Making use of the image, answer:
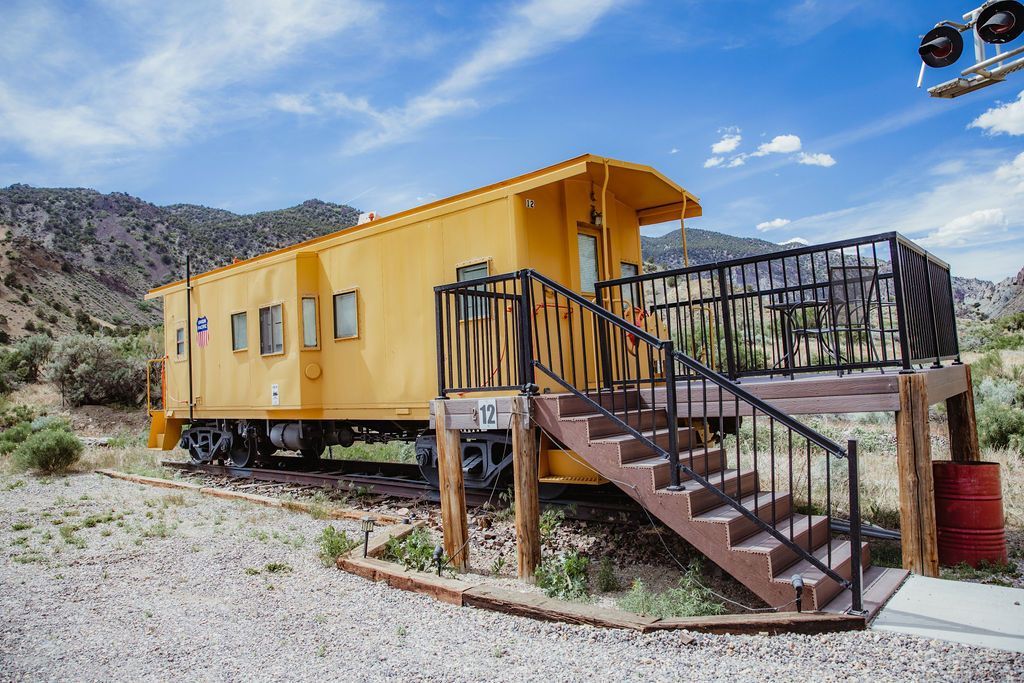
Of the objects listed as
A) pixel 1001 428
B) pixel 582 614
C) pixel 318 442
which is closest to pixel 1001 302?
pixel 1001 428

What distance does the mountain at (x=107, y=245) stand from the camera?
44.0 metres

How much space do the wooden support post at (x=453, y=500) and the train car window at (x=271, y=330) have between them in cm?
469

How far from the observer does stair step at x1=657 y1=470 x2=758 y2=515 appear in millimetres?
5430

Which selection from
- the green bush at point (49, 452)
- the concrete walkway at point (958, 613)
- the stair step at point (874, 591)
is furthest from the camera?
the green bush at point (49, 452)

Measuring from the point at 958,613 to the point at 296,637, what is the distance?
419cm

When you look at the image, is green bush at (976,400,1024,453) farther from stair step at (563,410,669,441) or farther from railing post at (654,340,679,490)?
railing post at (654,340,679,490)

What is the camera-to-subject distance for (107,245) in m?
55.1

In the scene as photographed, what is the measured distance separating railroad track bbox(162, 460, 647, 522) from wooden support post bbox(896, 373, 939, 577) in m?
2.50

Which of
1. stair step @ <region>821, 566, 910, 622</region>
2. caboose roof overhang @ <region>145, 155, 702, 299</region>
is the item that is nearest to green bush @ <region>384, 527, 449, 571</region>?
stair step @ <region>821, 566, 910, 622</region>

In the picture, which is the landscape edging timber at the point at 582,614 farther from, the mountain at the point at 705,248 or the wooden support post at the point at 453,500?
the mountain at the point at 705,248

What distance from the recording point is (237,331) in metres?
11.8

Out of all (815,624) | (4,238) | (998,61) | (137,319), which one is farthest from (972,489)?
(4,238)

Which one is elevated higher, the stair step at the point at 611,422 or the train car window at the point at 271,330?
the train car window at the point at 271,330

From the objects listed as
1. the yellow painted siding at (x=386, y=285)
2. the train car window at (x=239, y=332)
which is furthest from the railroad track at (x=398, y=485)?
the train car window at (x=239, y=332)
